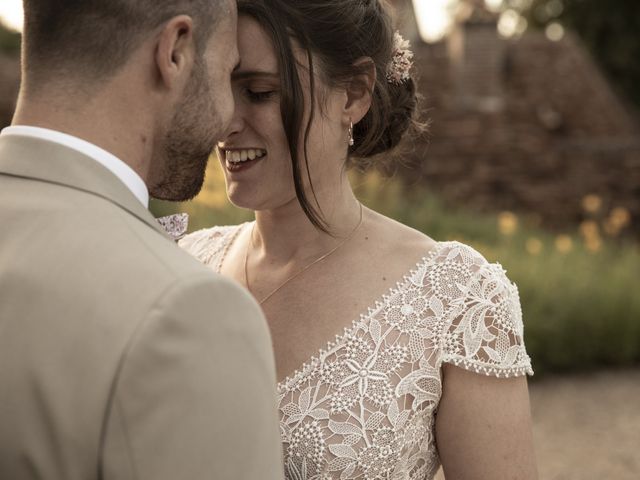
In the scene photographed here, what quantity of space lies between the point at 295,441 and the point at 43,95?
127 centimetres

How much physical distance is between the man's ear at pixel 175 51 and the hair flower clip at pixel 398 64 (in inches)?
48.4

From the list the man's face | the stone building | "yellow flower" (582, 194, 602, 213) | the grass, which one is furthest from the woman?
the stone building

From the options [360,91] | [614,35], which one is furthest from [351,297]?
[614,35]

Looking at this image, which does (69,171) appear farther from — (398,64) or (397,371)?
(398,64)

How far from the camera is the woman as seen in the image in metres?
2.39

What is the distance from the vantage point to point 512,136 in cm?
1253

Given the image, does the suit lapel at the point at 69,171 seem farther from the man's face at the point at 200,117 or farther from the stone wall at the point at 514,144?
the stone wall at the point at 514,144

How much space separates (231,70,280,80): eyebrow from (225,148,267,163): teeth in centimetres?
22

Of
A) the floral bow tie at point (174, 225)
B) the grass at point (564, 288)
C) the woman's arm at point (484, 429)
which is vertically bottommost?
the grass at point (564, 288)

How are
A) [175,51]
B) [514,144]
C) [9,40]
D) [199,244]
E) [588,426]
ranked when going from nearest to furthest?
[175,51]
[199,244]
[588,426]
[514,144]
[9,40]

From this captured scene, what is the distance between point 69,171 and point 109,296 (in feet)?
0.98

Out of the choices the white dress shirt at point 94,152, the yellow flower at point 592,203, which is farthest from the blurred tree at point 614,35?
the white dress shirt at point 94,152

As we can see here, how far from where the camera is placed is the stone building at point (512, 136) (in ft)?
40.5

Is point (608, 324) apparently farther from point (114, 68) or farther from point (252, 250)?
point (114, 68)
